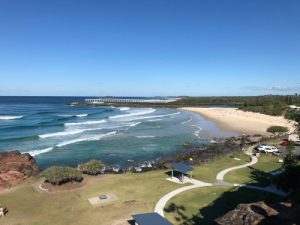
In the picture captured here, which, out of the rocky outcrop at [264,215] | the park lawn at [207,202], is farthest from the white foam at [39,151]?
the rocky outcrop at [264,215]

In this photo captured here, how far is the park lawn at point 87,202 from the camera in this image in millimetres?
17375

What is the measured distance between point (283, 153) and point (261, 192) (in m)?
13.9

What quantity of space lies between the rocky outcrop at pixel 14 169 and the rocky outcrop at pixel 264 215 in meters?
17.5

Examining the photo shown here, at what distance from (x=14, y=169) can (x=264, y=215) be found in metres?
20.0

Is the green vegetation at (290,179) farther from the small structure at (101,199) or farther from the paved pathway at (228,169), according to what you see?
the small structure at (101,199)

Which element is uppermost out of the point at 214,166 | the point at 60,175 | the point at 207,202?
the point at 60,175

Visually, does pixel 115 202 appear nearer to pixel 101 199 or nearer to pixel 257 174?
pixel 101 199

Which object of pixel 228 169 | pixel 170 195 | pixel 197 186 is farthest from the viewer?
pixel 228 169

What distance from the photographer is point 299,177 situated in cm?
2034

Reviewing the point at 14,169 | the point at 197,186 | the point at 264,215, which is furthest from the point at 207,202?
the point at 14,169

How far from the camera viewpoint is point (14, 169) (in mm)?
24188

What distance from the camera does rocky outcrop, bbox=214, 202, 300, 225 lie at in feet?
37.0

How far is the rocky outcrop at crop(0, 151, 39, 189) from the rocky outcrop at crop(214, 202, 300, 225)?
17.5 m

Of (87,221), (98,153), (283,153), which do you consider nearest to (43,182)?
(87,221)
